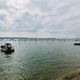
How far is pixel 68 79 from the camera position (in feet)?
76.7

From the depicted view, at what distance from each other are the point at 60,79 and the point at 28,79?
5.54m

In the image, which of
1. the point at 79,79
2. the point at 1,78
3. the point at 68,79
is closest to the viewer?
the point at 79,79

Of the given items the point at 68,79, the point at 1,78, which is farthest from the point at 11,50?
the point at 68,79

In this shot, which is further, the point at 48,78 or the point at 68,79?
the point at 48,78

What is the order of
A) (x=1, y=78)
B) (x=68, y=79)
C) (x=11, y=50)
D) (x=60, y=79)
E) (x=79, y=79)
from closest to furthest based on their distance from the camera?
(x=79, y=79) → (x=68, y=79) → (x=60, y=79) → (x=1, y=78) → (x=11, y=50)

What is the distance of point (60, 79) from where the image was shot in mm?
25562

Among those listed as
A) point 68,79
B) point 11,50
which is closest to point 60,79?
point 68,79

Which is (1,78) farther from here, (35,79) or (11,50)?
(11,50)

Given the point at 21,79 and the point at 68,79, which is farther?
the point at 21,79

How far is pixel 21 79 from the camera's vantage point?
26.8 meters

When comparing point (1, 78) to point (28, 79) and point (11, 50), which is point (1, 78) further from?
point (11, 50)

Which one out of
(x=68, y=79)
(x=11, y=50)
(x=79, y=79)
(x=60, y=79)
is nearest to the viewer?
(x=79, y=79)

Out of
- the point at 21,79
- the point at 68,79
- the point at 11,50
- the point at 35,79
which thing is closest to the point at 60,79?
the point at 68,79

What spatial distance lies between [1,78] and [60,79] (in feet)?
34.8
